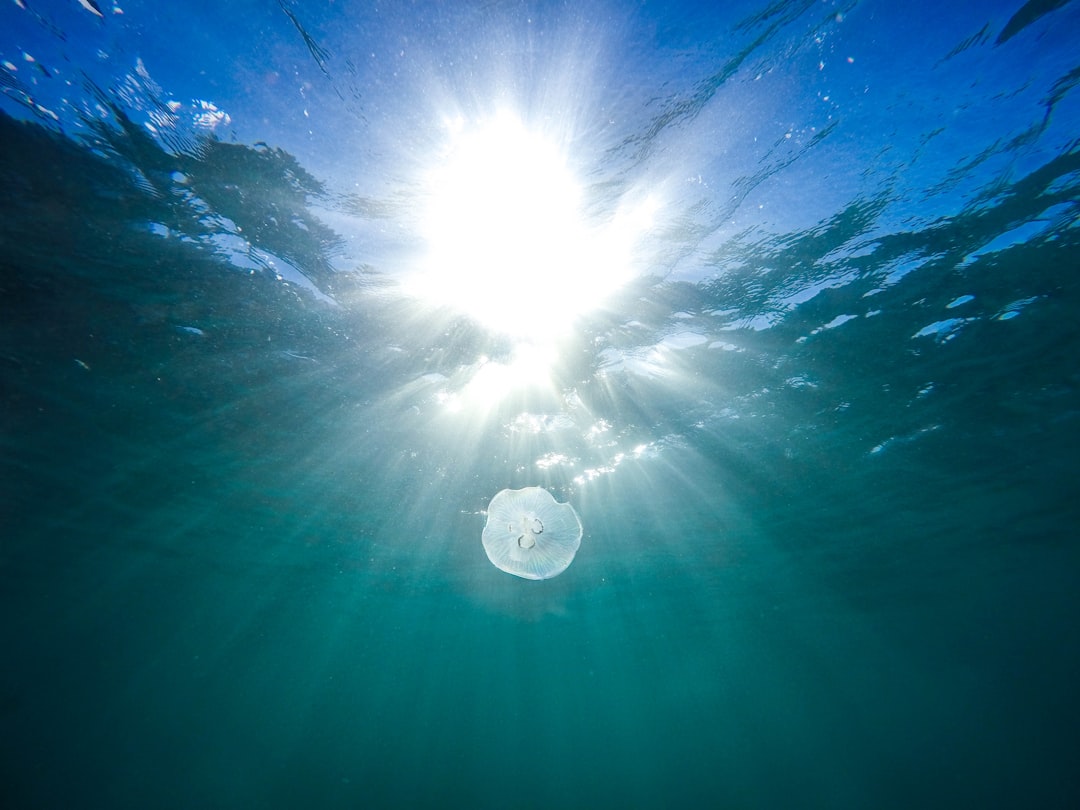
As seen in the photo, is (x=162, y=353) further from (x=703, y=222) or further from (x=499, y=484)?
(x=703, y=222)

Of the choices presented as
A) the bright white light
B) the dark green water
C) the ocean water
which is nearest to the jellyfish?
the bright white light

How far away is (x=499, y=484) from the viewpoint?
16453 mm

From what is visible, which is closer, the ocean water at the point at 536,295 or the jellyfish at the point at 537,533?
the ocean water at the point at 536,295

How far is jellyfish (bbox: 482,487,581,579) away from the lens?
780cm

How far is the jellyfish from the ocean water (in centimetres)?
366

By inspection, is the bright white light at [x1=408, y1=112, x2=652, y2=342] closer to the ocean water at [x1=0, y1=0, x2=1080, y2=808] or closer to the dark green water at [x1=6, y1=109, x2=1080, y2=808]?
the ocean water at [x1=0, y1=0, x2=1080, y2=808]

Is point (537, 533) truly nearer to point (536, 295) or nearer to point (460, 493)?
point (536, 295)

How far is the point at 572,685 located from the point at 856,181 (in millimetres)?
85545

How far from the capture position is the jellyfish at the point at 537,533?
307 inches

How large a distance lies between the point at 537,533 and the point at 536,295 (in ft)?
13.9

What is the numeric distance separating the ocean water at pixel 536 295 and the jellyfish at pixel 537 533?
3656 mm

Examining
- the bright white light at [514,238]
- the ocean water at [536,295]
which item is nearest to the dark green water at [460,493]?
the ocean water at [536,295]

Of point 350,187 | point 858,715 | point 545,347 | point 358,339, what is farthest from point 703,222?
point 858,715

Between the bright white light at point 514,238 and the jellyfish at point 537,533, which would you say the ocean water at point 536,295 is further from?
the jellyfish at point 537,533
